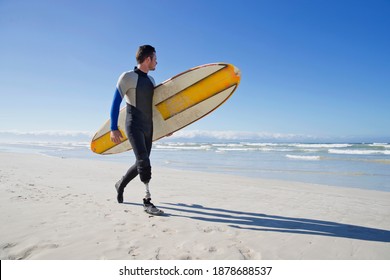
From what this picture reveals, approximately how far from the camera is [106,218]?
298 cm

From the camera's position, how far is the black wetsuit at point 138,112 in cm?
335

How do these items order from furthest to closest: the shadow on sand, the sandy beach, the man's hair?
the man's hair < the shadow on sand < the sandy beach

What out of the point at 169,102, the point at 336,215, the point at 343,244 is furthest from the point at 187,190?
the point at 343,244

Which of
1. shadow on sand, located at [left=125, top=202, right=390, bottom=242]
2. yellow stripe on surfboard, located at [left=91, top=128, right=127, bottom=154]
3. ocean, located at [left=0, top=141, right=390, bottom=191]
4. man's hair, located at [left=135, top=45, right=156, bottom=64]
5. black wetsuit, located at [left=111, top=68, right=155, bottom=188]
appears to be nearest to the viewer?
shadow on sand, located at [left=125, top=202, right=390, bottom=242]

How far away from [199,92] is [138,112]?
1798mm

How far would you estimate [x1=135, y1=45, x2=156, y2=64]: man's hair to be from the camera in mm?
3482

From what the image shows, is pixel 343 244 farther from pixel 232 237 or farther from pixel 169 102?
pixel 169 102

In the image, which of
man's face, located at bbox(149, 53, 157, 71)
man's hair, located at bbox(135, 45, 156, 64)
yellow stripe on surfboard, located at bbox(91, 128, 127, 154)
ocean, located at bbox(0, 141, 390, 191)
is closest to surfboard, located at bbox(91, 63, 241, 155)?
man's face, located at bbox(149, 53, 157, 71)

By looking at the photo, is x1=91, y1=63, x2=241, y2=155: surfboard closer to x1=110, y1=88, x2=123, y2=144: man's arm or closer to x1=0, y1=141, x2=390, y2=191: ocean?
x1=110, y1=88, x2=123, y2=144: man's arm

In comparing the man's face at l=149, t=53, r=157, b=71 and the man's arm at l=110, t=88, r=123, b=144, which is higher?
the man's face at l=149, t=53, r=157, b=71

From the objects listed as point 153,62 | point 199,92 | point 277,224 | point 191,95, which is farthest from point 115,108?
point 277,224

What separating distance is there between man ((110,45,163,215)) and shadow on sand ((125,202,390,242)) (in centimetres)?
70

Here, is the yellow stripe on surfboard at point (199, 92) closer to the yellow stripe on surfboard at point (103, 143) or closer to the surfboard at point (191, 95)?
the surfboard at point (191, 95)
